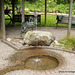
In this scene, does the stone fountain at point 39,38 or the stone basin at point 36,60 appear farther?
the stone fountain at point 39,38

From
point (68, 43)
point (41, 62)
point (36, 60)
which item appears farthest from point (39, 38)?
point (68, 43)

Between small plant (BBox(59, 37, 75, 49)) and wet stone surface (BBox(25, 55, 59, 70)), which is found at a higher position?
small plant (BBox(59, 37, 75, 49))

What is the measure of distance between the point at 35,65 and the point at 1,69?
97cm

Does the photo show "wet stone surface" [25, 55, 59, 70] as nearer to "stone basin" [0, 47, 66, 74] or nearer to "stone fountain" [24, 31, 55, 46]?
"stone basin" [0, 47, 66, 74]

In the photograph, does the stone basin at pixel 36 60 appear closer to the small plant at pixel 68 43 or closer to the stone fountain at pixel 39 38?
the stone fountain at pixel 39 38

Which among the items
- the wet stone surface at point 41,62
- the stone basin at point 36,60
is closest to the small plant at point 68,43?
the stone basin at point 36,60

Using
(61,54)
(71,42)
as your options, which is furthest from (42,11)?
(61,54)

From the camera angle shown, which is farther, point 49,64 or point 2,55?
point 2,55

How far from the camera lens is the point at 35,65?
382 centimetres

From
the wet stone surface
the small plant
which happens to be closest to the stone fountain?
the wet stone surface

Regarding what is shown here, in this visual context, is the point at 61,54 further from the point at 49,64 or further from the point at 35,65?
the point at 35,65

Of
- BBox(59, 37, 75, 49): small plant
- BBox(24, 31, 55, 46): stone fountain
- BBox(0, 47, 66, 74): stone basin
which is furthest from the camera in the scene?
BBox(59, 37, 75, 49): small plant

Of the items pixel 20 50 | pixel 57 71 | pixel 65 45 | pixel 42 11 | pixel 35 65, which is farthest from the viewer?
pixel 42 11

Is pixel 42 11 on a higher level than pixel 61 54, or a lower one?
A: higher
